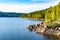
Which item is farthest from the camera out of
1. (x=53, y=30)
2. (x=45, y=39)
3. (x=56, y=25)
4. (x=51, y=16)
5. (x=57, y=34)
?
(x=51, y=16)

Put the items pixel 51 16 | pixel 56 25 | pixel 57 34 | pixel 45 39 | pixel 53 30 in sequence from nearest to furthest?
pixel 45 39
pixel 57 34
pixel 53 30
pixel 56 25
pixel 51 16

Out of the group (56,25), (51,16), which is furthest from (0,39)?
(51,16)

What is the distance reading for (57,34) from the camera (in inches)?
2926

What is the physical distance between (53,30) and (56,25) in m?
6.85

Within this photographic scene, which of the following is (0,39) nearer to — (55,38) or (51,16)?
(55,38)

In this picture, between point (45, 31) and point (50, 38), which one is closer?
point (50, 38)

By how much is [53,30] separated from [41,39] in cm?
1505

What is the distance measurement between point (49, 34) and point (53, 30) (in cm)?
492

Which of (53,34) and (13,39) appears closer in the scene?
(13,39)

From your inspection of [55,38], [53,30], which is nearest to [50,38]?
[55,38]

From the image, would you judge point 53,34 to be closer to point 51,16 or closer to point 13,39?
point 13,39

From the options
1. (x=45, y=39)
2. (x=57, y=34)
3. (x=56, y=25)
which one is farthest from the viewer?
(x=56, y=25)

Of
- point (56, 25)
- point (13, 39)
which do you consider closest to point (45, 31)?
point (56, 25)

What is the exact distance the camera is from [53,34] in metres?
76.2
